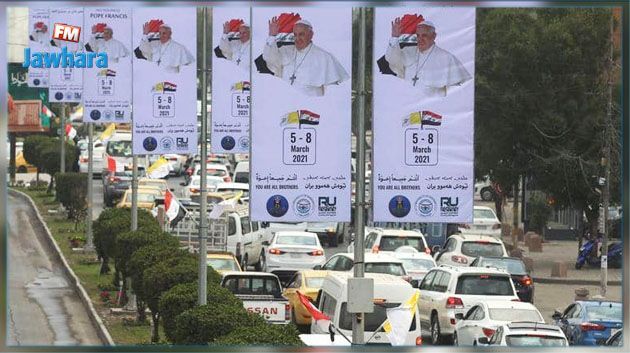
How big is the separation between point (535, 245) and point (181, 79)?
95.7 ft

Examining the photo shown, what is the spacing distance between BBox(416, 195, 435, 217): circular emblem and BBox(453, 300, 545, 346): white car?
30.6 feet

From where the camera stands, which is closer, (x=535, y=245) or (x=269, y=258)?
(x=269, y=258)

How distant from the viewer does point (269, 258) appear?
35.0 m

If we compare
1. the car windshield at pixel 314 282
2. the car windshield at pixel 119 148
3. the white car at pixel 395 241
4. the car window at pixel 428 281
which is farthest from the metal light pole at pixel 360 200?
the car windshield at pixel 119 148

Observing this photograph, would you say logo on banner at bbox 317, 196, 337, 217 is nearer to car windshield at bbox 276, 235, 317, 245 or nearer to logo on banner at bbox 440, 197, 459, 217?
logo on banner at bbox 440, 197, 459, 217

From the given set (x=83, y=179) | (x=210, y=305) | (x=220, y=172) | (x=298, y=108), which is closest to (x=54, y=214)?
(x=83, y=179)

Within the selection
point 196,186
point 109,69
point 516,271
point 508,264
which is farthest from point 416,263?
point 196,186

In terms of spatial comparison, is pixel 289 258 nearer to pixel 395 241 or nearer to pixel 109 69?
pixel 395 241

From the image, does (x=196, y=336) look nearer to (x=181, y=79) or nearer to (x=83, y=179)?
(x=181, y=79)

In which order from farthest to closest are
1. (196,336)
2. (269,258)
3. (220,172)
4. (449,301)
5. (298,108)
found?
(220,172) < (269,258) < (449,301) < (196,336) < (298,108)

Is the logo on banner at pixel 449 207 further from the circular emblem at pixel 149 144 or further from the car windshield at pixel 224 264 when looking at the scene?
the car windshield at pixel 224 264

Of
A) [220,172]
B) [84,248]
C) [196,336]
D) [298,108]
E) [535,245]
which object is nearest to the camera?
[298,108]

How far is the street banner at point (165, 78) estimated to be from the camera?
70.0 ft

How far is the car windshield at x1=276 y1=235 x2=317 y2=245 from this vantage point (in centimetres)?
3564
